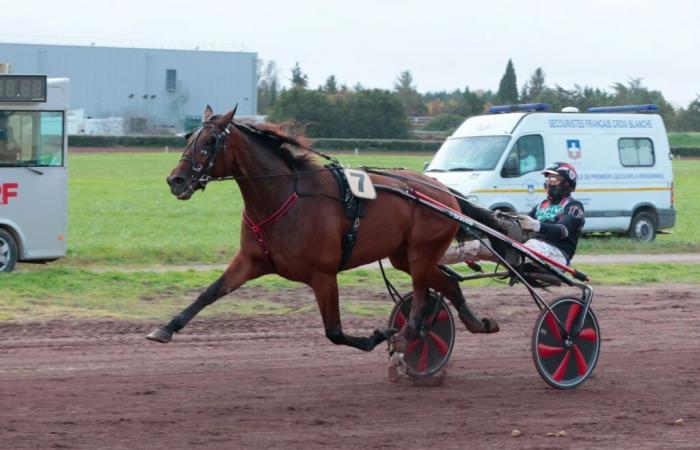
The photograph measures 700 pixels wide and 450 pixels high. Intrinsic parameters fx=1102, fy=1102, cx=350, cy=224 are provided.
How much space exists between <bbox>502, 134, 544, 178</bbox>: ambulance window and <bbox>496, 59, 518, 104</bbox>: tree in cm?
4485

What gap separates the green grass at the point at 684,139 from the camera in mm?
56844

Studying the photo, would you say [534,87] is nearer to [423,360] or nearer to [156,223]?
[156,223]

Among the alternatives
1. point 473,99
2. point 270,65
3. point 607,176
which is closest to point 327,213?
point 607,176

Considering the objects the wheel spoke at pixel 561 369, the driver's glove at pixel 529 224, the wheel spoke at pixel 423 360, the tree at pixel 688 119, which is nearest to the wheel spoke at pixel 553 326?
the wheel spoke at pixel 561 369

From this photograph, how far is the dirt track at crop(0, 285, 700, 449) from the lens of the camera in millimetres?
5969

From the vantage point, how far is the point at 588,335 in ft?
25.4

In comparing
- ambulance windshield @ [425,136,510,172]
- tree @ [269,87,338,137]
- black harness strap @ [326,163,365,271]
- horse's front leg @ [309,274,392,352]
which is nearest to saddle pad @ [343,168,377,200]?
black harness strap @ [326,163,365,271]

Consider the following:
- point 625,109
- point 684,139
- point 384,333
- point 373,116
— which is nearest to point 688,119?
point 684,139

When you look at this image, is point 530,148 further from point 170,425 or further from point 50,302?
point 170,425

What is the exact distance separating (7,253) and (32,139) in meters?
1.43

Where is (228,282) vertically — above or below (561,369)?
above

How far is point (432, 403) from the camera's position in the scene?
274 inches

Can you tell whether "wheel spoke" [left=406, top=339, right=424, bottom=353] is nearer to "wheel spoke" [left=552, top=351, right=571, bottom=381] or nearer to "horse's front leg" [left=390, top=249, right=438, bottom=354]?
"horse's front leg" [left=390, top=249, right=438, bottom=354]

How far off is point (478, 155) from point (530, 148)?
88 centimetres
